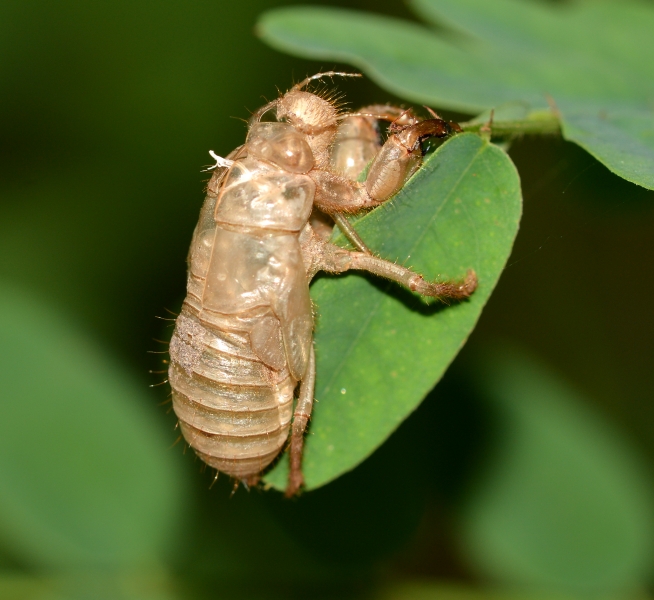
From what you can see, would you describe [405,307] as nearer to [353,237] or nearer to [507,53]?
[353,237]

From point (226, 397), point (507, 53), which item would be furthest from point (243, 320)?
point (507, 53)

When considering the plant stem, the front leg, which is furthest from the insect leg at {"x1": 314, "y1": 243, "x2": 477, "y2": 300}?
the plant stem

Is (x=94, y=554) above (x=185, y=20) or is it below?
below

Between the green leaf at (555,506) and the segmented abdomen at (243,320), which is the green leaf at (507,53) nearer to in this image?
the segmented abdomen at (243,320)

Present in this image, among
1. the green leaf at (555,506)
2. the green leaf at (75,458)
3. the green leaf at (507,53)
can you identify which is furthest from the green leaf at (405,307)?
the green leaf at (555,506)

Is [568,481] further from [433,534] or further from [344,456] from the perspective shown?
[344,456]

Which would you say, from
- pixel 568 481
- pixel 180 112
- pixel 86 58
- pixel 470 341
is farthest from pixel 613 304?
pixel 86 58
